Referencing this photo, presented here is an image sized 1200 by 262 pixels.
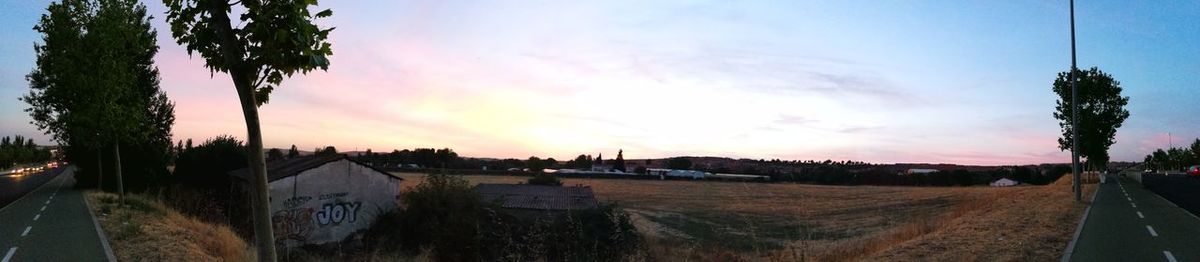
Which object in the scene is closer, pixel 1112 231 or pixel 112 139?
pixel 1112 231

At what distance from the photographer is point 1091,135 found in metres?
40.2

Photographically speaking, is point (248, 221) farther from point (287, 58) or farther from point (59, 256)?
point (287, 58)

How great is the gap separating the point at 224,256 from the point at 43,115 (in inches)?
957

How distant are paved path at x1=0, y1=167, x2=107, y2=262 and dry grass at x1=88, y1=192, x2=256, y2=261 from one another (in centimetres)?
41

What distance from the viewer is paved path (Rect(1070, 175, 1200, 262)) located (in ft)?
44.0

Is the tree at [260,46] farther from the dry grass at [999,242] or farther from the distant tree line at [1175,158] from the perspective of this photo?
the distant tree line at [1175,158]

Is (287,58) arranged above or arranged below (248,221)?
above

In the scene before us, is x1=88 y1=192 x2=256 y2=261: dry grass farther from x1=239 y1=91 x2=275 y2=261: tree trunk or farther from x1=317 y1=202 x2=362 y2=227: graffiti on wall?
x1=317 y1=202 x2=362 y2=227: graffiti on wall

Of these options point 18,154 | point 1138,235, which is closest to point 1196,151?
point 1138,235

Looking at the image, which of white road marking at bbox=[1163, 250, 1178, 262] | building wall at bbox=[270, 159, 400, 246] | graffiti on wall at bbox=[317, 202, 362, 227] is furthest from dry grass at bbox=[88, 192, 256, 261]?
white road marking at bbox=[1163, 250, 1178, 262]

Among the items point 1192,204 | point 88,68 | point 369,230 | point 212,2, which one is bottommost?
point 369,230

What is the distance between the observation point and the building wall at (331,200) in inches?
1169

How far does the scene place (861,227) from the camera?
128ft

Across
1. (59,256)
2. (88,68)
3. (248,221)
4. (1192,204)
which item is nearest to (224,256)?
(59,256)
